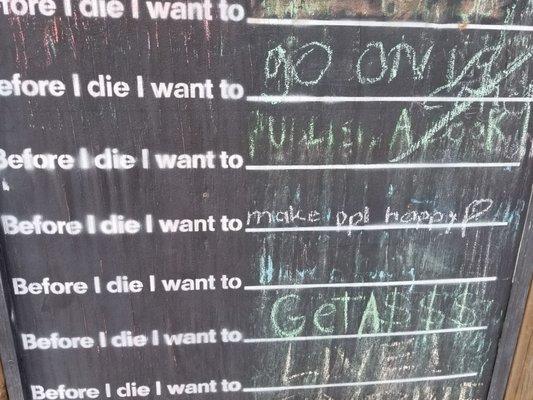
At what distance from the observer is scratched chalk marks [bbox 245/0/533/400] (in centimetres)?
109

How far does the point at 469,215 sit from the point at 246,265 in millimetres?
604

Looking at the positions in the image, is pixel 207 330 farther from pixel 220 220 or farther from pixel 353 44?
pixel 353 44

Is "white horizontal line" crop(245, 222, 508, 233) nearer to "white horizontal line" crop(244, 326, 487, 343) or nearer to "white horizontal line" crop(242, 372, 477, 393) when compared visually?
"white horizontal line" crop(244, 326, 487, 343)

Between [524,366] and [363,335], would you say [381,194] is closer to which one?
[363,335]

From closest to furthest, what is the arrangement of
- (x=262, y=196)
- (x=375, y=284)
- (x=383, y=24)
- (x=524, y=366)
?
1. (x=383, y=24)
2. (x=262, y=196)
3. (x=375, y=284)
4. (x=524, y=366)

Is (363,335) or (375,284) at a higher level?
(375,284)

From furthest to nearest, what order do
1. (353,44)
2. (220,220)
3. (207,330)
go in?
(207,330), (220,220), (353,44)

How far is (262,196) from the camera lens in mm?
1188

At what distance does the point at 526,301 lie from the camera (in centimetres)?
135

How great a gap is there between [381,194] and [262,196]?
304 millimetres

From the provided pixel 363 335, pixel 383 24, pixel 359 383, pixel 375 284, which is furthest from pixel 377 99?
pixel 359 383

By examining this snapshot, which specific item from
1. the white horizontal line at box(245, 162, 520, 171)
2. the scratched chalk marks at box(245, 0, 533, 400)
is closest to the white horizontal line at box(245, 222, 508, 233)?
the scratched chalk marks at box(245, 0, 533, 400)

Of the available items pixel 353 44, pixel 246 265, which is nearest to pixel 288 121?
pixel 353 44

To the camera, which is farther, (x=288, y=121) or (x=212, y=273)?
(x=212, y=273)
